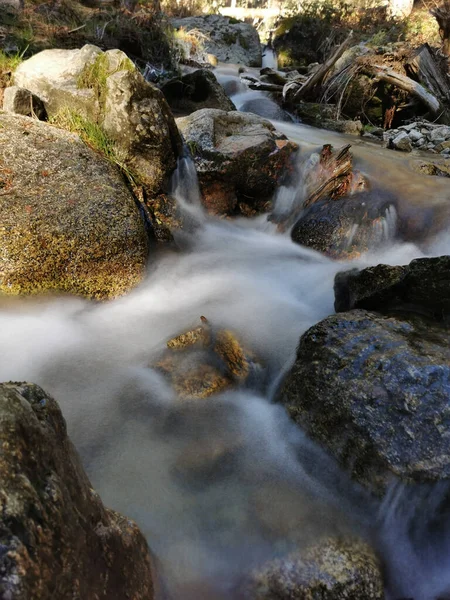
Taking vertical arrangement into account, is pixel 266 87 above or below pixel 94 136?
above

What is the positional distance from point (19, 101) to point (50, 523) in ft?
17.5

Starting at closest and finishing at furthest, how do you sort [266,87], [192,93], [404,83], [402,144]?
[192,93], [402,144], [404,83], [266,87]

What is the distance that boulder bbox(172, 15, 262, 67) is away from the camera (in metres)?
19.0

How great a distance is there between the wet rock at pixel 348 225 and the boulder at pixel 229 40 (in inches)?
642

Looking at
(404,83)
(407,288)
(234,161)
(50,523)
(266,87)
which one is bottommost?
(407,288)

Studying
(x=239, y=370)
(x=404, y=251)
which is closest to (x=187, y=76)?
(x=404, y=251)

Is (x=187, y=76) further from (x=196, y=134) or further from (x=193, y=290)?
(x=193, y=290)

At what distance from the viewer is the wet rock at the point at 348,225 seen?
5.72m

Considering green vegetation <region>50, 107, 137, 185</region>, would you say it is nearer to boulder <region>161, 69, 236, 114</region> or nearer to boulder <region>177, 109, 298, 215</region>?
boulder <region>177, 109, 298, 215</region>

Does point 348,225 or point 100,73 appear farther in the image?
point 348,225

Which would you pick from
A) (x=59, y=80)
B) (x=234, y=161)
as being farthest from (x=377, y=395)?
(x=59, y=80)

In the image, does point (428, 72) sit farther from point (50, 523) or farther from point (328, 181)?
point (50, 523)

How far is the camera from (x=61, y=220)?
3996mm

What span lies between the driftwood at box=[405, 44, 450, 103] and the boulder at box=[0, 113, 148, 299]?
1193 centimetres
